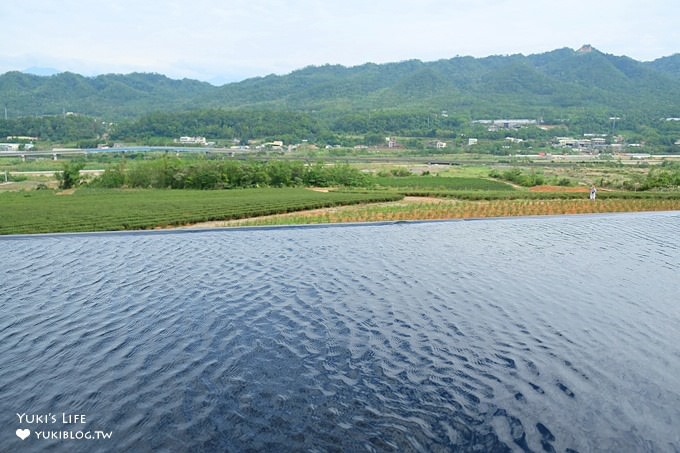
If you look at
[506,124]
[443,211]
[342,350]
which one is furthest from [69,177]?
[506,124]

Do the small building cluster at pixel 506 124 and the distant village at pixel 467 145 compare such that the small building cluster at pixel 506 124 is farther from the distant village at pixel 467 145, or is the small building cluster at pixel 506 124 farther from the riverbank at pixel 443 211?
the riverbank at pixel 443 211

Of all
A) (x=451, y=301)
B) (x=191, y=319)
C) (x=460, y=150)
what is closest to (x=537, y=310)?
(x=451, y=301)

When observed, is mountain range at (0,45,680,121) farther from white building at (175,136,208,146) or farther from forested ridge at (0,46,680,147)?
white building at (175,136,208,146)

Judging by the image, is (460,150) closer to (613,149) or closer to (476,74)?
(613,149)

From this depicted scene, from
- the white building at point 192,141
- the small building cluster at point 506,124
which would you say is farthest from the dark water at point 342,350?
the small building cluster at point 506,124

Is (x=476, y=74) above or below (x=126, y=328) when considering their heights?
above
